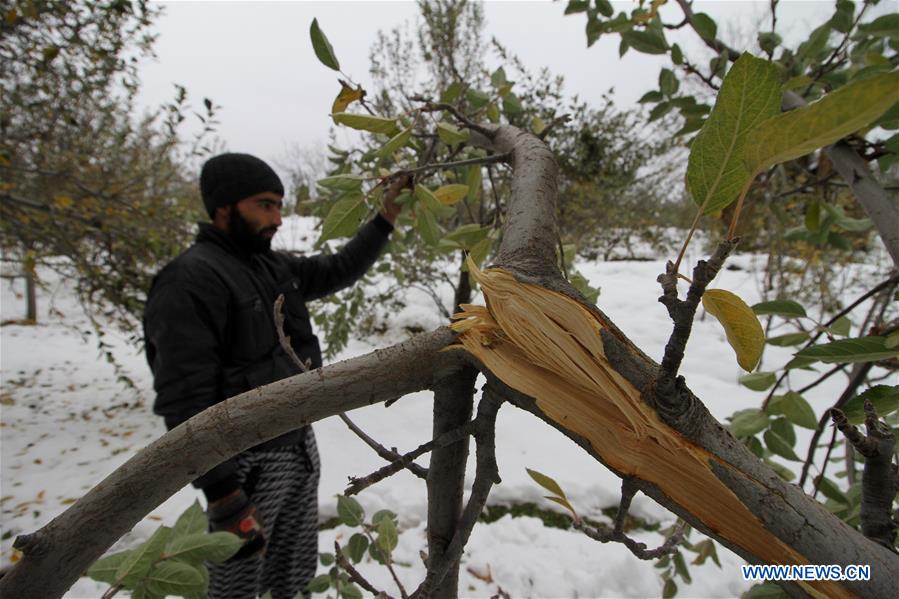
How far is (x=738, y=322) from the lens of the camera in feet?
1.04

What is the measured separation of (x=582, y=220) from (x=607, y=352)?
5753 millimetres

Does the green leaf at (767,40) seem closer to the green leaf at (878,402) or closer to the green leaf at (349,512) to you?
the green leaf at (878,402)

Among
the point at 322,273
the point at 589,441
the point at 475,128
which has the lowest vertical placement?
the point at 589,441

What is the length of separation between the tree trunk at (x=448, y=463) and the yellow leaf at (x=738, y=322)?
0.74 feet

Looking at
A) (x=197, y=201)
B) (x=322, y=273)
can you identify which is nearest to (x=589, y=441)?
(x=322, y=273)

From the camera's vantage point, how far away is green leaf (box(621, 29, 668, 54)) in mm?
1015

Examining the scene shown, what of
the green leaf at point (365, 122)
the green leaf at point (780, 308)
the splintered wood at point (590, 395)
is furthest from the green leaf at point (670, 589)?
the green leaf at point (365, 122)

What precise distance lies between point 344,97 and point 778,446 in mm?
1110

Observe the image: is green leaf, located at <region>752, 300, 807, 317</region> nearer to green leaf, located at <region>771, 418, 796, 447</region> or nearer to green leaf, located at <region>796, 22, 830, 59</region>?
green leaf, located at <region>771, 418, 796, 447</region>

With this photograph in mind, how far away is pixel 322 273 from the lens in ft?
6.94

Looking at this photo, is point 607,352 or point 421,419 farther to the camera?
point 421,419

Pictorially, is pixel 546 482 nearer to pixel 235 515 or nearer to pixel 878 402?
pixel 878 402

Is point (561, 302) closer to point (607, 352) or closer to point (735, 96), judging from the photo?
point (607, 352)

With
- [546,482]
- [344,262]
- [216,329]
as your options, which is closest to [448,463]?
[546,482]
